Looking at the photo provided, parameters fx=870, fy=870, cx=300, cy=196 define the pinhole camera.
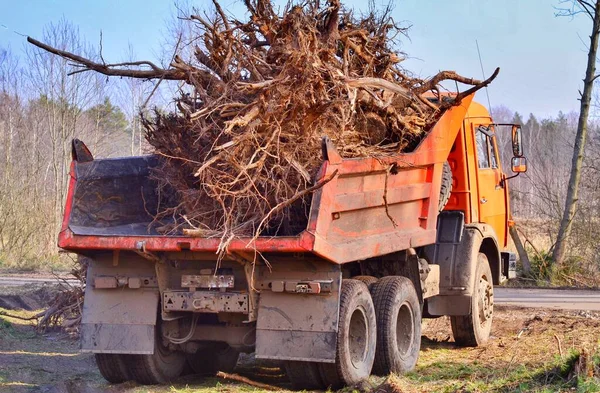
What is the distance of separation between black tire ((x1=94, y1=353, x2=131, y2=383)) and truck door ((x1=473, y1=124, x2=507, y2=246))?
4739mm

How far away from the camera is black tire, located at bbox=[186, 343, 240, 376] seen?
844 cm

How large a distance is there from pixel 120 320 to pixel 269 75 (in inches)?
95.2

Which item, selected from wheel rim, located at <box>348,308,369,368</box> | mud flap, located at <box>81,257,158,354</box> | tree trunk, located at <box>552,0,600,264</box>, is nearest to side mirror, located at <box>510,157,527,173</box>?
wheel rim, located at <box>348,308,369,368</box>

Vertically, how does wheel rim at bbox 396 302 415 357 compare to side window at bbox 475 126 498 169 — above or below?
below

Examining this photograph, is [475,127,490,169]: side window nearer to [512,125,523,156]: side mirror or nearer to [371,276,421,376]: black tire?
[512,125,523,156]: side mirror

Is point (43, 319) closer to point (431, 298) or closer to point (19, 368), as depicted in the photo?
point (19, 368)

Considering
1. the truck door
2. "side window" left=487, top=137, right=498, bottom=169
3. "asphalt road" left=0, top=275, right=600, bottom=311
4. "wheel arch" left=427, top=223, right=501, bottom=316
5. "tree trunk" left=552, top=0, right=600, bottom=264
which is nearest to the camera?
"wheel arch" left=427, top=223, right=501, bottom=316

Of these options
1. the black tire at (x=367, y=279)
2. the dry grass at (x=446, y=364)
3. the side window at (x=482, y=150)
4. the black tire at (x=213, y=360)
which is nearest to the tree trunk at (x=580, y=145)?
the dry grass at (x=446, y=364)

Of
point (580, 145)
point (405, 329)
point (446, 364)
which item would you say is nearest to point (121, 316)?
point (405, 329)

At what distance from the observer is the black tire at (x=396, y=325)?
7738mm

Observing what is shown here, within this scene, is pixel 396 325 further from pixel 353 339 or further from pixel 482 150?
pixel 482 150

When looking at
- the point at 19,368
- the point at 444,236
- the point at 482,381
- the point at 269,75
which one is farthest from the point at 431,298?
the point at 19,368

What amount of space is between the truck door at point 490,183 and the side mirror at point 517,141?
307mm

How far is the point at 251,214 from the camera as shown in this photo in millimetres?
7000
